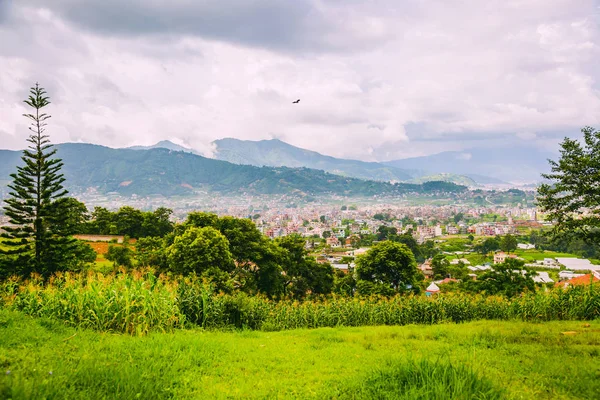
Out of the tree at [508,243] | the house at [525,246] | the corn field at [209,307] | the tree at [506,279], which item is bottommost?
the house at [525,246]

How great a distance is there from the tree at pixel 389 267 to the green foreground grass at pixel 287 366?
15108 mm

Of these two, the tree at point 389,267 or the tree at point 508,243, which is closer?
the tree at point 389,267

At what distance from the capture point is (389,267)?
21516 millimetres

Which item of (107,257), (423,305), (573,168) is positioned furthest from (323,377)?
(107,257)

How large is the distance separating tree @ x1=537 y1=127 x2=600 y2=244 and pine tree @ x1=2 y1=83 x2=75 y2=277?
67.8 ft

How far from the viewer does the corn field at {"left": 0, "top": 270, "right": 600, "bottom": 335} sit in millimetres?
6035

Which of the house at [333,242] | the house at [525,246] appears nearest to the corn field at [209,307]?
the house at [525,246]

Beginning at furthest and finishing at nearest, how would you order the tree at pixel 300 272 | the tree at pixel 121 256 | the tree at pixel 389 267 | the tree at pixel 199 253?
the tree at pixel 121 256 < the tree at pixel 300 272 < the tree at pixel 389 267 < the tree at pixel 199 253

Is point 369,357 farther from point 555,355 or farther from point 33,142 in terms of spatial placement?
point 33,142

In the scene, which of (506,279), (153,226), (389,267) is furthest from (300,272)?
(153,226)

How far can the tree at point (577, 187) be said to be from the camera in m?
12.5

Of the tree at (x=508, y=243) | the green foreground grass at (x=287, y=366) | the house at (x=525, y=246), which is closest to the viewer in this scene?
the green foreground grass at (x=287, y=366)

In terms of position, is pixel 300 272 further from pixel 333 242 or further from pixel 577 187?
pixel 333 242

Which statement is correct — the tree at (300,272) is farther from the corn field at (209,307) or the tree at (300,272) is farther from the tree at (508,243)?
the tree at (508,243)
